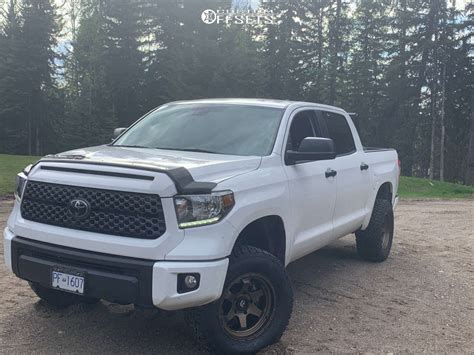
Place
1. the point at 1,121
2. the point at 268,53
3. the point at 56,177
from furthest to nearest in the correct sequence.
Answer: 1. the point at 268,53
2. the point at 1,121
3. the point at 56,177

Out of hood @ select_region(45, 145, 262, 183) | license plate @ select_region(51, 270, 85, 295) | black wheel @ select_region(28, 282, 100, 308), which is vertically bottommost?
black wheel @ select_region(28, 282, 100, 308)

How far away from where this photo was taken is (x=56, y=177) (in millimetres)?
3875

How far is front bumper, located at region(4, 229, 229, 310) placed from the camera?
3.45 metres

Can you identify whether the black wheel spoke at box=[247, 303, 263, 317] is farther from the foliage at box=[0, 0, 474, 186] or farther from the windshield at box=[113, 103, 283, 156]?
the foliage at box=[0, 0, 474, 186]

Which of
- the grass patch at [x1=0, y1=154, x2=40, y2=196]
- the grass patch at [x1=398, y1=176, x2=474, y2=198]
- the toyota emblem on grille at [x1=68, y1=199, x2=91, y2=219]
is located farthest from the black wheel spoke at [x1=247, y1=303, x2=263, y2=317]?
the grass patch at [x1=398, y1=176, x2=474, y2=198]

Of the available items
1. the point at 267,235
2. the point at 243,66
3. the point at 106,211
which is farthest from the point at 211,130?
the point at 243,66

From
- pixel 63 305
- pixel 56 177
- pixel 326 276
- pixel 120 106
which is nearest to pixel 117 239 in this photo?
pixel 56 177

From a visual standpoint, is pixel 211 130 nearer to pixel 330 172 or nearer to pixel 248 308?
pixel 330 172

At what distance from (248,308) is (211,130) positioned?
5.80 feet

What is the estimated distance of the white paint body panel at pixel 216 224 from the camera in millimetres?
3514

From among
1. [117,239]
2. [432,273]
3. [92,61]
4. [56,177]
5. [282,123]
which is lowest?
[432,273]

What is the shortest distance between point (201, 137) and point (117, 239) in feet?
5.33

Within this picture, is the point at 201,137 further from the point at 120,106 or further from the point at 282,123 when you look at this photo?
the point at 120,106

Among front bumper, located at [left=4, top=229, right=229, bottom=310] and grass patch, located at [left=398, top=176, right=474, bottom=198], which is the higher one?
front bumper, located at [left=4, top=229, right=229, bottom=310]
